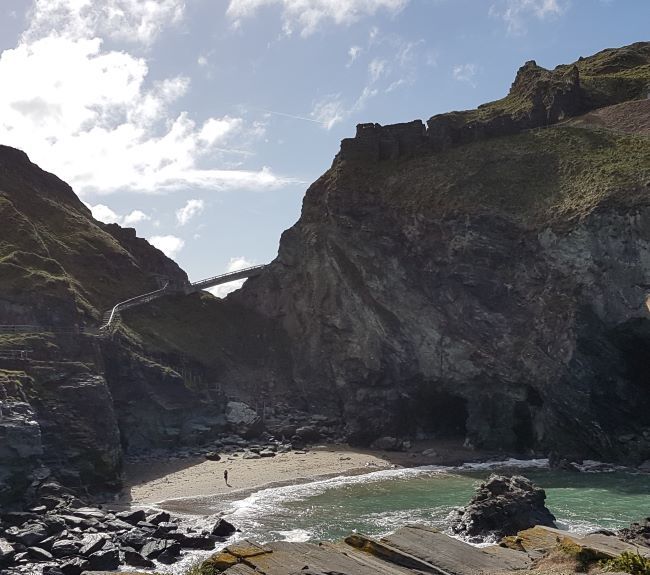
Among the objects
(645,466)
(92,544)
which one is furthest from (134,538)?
(645,466)

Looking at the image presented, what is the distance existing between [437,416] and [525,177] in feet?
85.4

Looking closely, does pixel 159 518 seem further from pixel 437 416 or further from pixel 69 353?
pixel 437 416

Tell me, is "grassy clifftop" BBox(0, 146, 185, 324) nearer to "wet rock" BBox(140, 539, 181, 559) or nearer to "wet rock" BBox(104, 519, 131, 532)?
"wet rock" BBox(104, 519, 131, 532)

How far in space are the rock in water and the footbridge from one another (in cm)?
4095

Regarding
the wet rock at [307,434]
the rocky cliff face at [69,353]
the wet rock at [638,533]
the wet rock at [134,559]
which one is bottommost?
the wet rock at [638,533]

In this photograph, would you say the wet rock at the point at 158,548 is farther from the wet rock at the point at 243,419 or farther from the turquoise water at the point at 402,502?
the wet rock at the point at 243,419

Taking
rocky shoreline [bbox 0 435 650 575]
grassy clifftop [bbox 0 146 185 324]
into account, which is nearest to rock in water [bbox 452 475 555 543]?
rocky shoreline [bbox 0 435 650 575]

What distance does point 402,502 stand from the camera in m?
47.2

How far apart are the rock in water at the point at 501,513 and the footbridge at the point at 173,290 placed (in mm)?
40945

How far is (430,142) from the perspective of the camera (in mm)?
85250

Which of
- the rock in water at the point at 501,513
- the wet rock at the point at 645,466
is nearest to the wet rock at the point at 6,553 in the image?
the rock in water at the point at 501,513

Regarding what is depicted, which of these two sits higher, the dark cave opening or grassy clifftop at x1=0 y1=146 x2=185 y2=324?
grassy clifftop at x1=0 y1=146 x2=185 y2=324

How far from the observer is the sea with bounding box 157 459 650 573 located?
40.6 meters

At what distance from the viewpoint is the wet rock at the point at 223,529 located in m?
39.9
